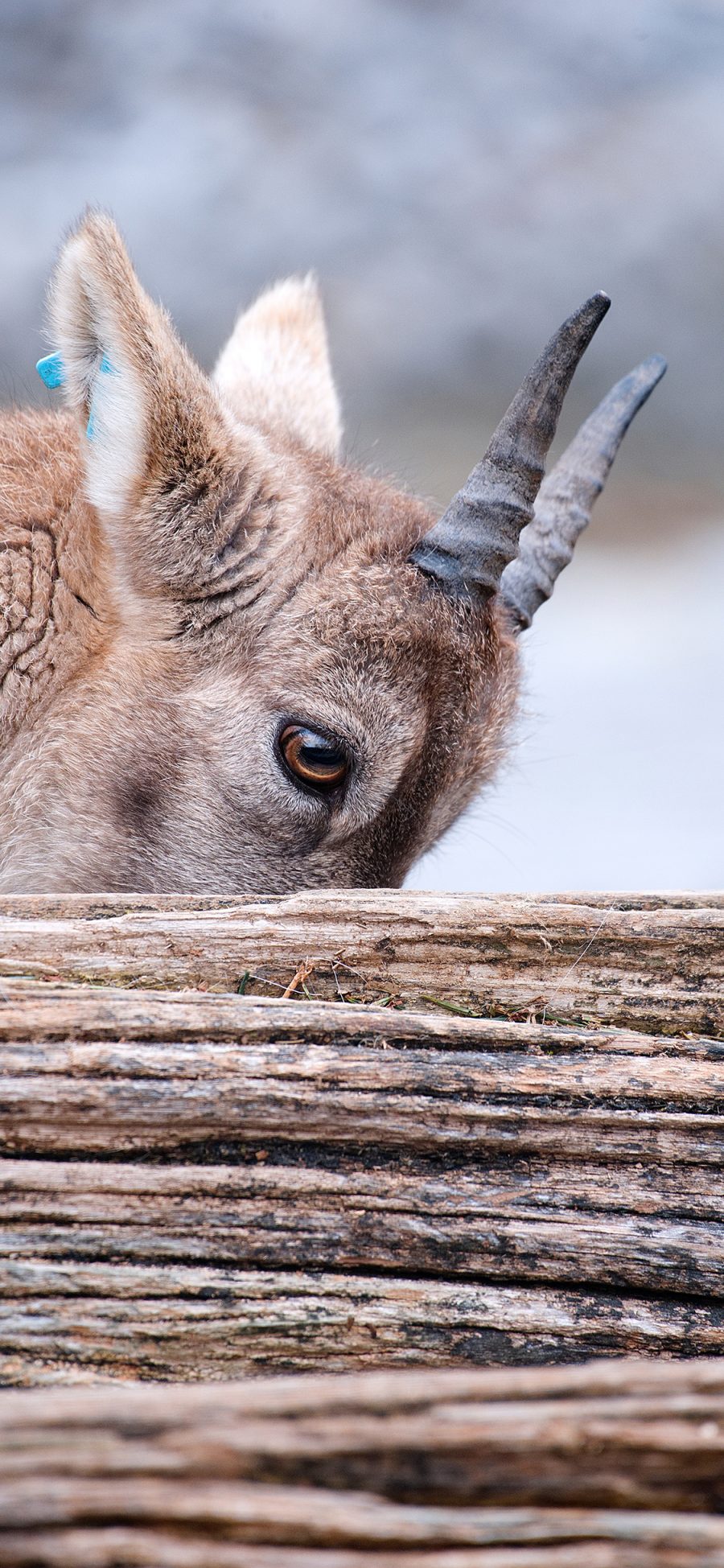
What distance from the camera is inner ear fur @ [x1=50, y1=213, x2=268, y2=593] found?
347 centimetres

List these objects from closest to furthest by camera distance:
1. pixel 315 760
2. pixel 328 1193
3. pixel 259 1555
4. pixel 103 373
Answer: pixel 259 1555, pixel 328 1193, pixel 315 760, pixel 103 373

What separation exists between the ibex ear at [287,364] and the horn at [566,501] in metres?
1.00

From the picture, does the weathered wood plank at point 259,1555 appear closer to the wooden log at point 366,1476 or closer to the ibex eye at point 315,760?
the wooden log at point 366,1476

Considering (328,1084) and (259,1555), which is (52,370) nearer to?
(328,1084)

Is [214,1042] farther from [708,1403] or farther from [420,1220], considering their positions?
[708,1403]

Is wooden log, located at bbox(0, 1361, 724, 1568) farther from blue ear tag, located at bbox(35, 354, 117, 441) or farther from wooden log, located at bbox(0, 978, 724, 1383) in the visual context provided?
blue ear tag, located at bbox(35, 354, 117, 441)

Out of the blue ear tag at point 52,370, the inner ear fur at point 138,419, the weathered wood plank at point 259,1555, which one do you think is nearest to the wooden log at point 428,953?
the weathered wood plank at point 259,1555

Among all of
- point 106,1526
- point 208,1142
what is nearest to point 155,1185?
point 208,1142

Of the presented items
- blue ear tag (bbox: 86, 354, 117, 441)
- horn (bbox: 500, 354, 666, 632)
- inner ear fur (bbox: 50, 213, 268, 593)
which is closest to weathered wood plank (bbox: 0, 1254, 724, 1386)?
inner ear fur (bbox: 50, 213, 268, 593)

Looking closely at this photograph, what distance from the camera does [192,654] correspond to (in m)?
3.67

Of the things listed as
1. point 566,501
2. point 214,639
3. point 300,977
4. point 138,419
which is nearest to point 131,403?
point 138,419

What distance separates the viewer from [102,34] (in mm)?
7293

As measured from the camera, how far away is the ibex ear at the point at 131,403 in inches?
136

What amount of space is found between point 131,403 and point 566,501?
1682 mm
